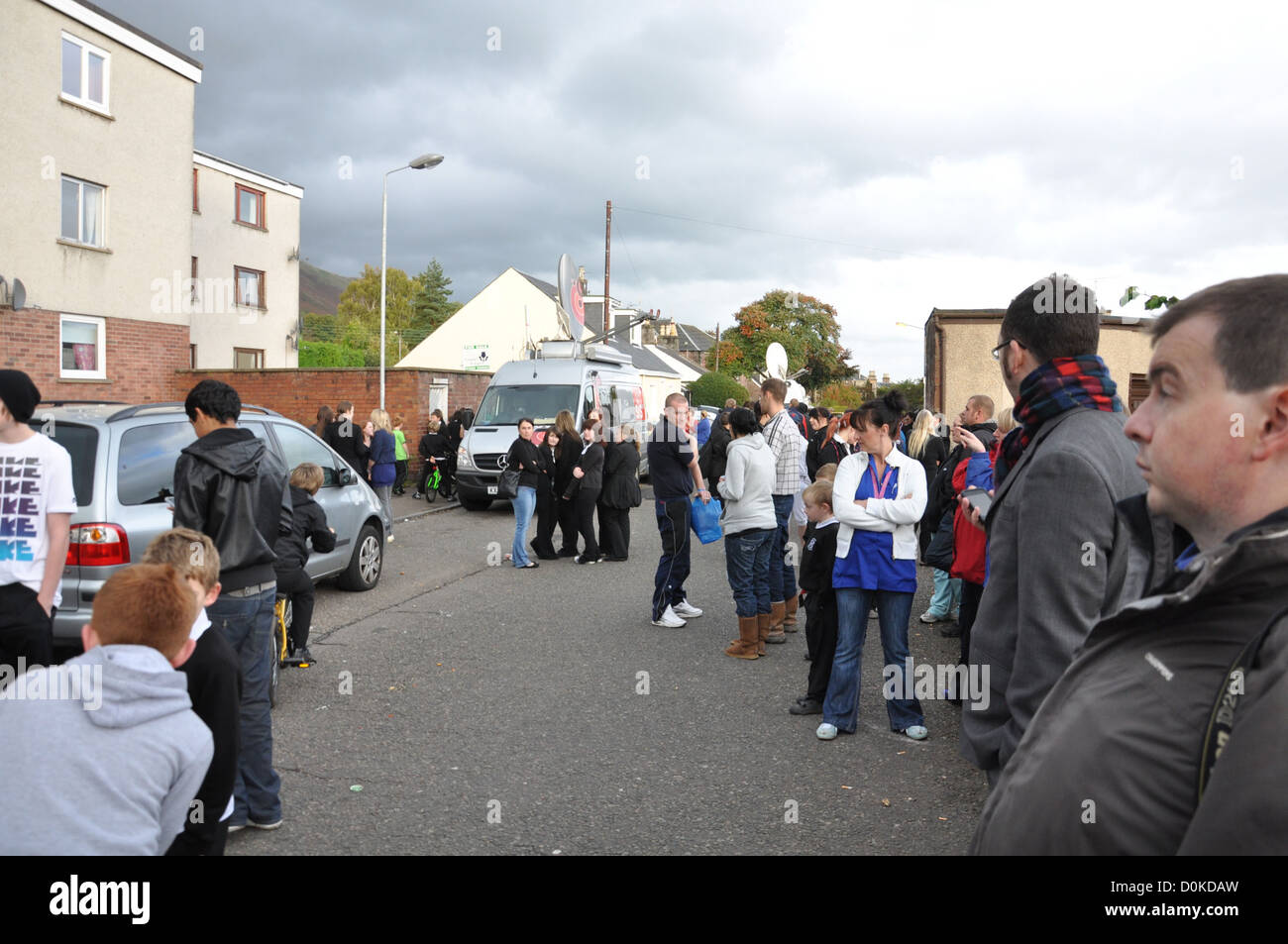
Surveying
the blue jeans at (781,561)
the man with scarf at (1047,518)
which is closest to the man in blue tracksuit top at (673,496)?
the blue jeans at (781,561)

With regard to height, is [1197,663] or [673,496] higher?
[1197,663]

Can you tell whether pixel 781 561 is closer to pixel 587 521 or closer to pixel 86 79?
pixel 587 521

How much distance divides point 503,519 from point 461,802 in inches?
493

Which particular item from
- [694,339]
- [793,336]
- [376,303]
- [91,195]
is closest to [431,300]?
[376,303]

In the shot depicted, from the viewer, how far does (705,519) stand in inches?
336

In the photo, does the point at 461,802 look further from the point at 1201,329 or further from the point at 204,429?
the point at 1201,329

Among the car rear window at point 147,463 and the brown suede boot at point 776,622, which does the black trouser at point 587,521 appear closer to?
the brown suede boot at point 776,622

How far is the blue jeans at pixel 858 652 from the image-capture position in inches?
218

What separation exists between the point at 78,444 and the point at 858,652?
5232 mm

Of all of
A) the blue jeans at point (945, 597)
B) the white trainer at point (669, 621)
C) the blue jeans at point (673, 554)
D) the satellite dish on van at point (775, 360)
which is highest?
the satellite dish on van at point (775, 360)

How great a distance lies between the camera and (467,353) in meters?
49.3

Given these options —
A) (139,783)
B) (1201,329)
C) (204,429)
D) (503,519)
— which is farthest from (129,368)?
(1201,329)

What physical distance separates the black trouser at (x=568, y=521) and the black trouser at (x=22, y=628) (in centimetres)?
900
